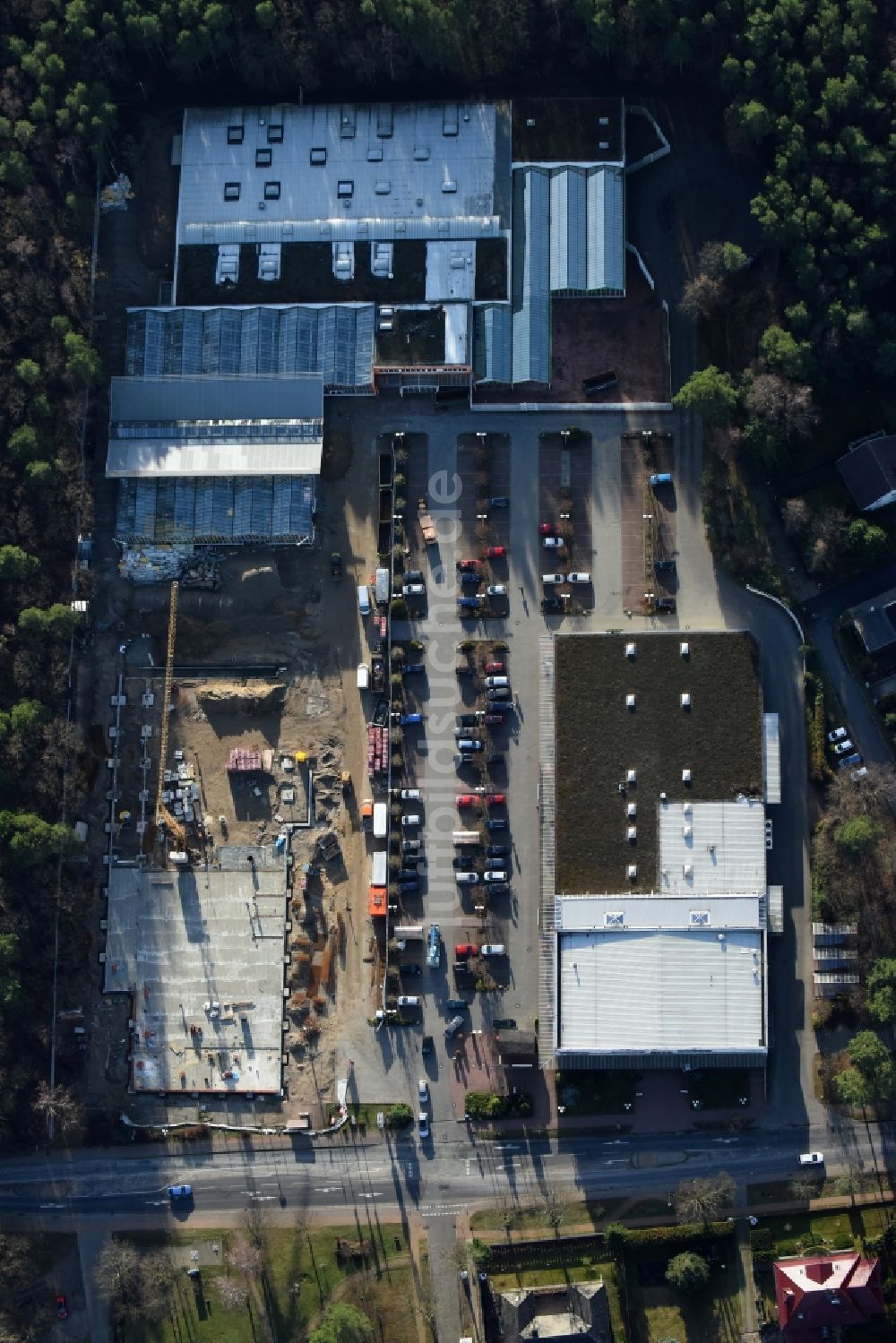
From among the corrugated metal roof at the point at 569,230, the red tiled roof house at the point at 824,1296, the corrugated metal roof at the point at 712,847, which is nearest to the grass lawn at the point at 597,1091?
the corrugated metal roof at the point at 712,847

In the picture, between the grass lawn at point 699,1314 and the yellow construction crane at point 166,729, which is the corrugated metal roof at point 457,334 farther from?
the grass lawn at point 699,1314

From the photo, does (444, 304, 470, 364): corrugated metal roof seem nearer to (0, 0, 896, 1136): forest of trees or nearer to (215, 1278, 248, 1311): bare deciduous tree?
(0, 0, 896, 1136): forest of trees

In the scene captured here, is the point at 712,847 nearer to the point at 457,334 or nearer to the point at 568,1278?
the point at 568,1278

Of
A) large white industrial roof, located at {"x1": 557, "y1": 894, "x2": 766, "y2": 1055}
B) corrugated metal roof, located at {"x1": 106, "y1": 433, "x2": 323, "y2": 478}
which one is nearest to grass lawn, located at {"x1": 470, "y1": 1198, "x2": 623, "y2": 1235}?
large white industrial roof, located at {"x1": 557, "y1": 894, "x2": 766, "y2": 1055}

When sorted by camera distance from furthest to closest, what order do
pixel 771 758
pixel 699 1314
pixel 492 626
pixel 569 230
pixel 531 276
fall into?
pixel 531 276
pixel 569 230
pixel 492 626
pixel 771 758
pixel 699 1314

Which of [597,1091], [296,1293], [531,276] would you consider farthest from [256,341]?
[296,1293]

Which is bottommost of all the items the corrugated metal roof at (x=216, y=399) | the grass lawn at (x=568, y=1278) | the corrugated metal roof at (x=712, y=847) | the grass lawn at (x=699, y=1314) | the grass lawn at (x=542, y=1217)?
the grass lawn at (x=699, y=1314)
